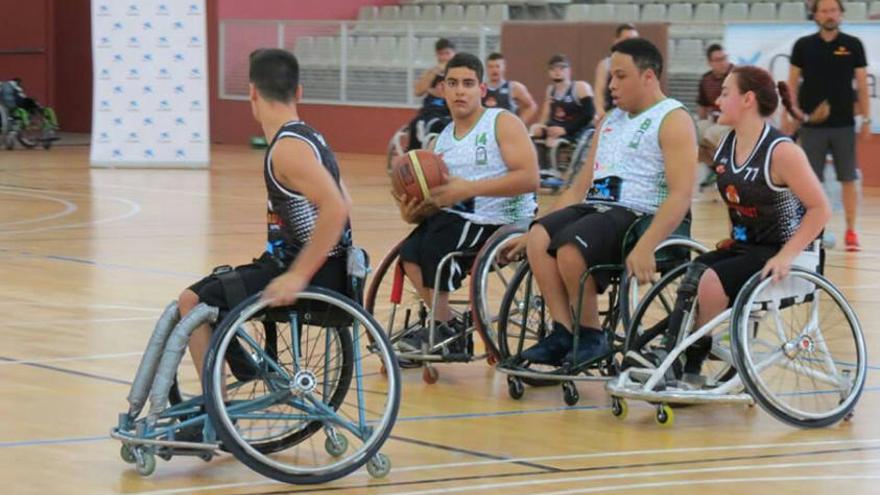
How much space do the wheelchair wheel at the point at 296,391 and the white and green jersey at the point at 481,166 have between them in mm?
1614

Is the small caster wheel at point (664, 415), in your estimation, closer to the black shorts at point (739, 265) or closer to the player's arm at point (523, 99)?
the black shorts at point (739, 265)

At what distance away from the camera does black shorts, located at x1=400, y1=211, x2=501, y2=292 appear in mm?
7145

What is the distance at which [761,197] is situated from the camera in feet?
20.6

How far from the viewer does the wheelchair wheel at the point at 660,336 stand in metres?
6.37

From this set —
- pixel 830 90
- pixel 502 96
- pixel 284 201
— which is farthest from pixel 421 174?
pixel 502 96

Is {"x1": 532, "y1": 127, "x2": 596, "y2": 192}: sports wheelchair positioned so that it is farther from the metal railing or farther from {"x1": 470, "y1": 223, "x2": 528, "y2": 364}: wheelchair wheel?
{"x1": 470, "y1": 223, "x2": 528, "y2": 364}: wheelchair wheel

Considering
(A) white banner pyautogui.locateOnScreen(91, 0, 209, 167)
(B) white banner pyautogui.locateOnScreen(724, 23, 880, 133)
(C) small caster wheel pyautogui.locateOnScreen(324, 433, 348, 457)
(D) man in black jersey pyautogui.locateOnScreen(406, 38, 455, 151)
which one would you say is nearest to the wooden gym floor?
(C) small caster wheel pyautogui.locateOnScreen(324, 433, 348, 457)

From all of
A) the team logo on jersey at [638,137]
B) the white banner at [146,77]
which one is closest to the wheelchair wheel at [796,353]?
the team logo on jersey at [638,137]

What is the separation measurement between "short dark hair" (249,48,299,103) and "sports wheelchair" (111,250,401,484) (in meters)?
0.66

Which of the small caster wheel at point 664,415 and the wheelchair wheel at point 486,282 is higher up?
the wheelchair wheel at point 486,282

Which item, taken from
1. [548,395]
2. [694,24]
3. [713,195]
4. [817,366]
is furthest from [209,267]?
[694,24]

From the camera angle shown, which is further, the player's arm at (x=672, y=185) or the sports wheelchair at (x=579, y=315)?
the sports wheelchair at (x=579, y=315)

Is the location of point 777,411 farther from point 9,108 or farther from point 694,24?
point 9,108

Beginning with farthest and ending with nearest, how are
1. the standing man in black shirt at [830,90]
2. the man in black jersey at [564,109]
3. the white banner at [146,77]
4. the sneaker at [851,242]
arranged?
the white banner at [146,77], the man in black jersey at [564,109], the sneaker at [851,242], the standing man in black shirt at [830,90]
